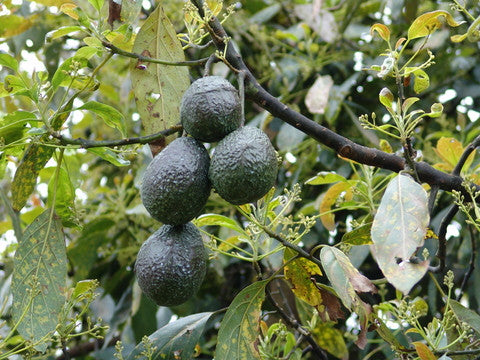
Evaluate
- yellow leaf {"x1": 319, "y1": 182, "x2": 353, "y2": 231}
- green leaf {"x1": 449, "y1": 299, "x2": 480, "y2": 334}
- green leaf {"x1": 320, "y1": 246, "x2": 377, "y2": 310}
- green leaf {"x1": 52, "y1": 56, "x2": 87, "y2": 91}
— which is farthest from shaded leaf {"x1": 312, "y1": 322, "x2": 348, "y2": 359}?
green leaf {"x1": 52, "y1": 56, "x2": 87, "y2": 91}

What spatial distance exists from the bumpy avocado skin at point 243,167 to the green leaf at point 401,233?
17cm

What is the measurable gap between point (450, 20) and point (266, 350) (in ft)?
2.13

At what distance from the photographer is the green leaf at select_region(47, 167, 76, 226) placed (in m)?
1.18

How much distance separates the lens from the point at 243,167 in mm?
871

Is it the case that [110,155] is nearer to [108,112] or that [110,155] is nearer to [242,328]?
[108,112]

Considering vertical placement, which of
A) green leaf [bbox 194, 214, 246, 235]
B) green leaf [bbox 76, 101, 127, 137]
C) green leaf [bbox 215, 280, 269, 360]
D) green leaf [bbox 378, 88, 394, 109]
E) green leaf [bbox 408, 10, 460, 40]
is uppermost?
green leaf [bbox 408, 10, 460, 40]

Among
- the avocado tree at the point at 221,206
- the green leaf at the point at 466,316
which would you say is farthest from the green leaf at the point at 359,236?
the green leaf at the point at 466,316

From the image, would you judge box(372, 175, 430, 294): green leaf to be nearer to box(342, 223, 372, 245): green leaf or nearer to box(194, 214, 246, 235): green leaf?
box(342, 223, 372, 245): green leaf

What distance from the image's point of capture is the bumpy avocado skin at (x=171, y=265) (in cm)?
94

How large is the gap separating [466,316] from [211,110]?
0.58 meters

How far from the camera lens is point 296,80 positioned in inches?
76.8

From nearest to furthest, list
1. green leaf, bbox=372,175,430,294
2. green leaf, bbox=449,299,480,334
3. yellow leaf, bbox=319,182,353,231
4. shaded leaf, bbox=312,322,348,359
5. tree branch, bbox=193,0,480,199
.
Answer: green leaf, bbox=372,175,430,294 → tree branch, bbox=193,0,480,199 → green leaf, bbox=449,299,480,334 → yellow leaf, bbox=319,182,353,231 → shaded leaf, bbox=312,322,348,359

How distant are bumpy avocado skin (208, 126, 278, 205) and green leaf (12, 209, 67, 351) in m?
0.34

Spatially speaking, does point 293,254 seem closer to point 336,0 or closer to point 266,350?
point 266,350
